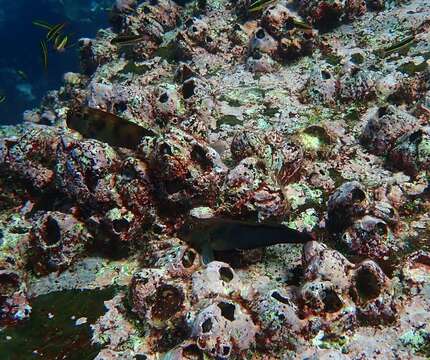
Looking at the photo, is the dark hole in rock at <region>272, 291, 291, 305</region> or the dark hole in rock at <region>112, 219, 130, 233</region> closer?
the dark hole in rock at <region>272, 291, 291, 305</region>

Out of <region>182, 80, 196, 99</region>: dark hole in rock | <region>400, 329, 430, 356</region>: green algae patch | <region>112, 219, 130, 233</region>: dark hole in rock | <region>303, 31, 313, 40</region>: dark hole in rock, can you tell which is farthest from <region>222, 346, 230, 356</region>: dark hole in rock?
<region>303, 31, 313, 40</region>: dark hole in rock

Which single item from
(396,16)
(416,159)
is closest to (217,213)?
(416,159)

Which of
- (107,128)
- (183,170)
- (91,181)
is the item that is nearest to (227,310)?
(183,170)

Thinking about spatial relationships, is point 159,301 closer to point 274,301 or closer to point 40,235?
point 274,301

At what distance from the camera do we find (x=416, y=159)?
4461 mm

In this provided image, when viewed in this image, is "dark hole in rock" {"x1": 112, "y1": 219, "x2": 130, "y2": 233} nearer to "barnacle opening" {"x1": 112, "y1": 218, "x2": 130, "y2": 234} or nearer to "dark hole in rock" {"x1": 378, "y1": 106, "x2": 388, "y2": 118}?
"barnacle opening" {"x1": 112, "y1": 218, "x2": 130, "y2": 234}

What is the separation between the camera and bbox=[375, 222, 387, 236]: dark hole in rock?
3607 millimetres

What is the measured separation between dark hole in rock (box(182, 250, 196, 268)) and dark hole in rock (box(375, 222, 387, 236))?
168 cm

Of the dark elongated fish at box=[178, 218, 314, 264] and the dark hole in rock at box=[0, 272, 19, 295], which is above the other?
the dark elongated fish at box=[178, 218, 314, 264]

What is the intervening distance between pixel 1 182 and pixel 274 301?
11.6 ft

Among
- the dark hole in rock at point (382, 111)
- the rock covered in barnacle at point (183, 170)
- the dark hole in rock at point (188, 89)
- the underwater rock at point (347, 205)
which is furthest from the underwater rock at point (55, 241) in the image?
the dark hole in rock at point (382, 111)

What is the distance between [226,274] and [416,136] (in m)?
2.74

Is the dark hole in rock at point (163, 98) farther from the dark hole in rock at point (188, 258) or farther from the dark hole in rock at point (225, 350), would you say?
the dark hole in rock at point (225, 350)

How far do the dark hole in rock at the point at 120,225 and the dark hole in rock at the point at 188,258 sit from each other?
2.56 feet
